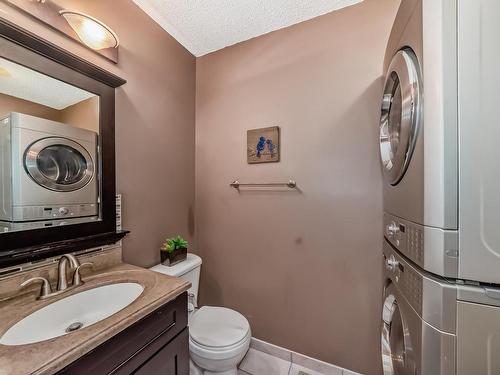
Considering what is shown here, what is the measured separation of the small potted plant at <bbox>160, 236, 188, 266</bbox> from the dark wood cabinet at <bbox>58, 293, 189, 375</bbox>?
1.64ft

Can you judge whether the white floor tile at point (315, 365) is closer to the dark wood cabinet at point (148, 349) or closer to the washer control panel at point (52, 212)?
the dark wood cabinet at point (148, 349)

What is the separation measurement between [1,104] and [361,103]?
5.87 ft

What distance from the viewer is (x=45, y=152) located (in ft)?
3.11

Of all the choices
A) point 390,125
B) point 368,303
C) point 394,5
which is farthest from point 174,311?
point 394,5

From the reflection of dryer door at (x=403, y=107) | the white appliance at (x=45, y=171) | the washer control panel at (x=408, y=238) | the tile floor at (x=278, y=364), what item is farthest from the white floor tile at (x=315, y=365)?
the white appliance at (x=45, y=171)

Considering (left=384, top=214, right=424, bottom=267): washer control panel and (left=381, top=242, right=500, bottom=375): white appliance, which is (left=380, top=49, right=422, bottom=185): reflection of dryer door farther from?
(left=381, top=242, right=500, bottom=375): white appliance

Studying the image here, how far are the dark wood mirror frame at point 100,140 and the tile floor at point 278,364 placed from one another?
1.32 meters

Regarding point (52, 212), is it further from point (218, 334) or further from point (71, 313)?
point (218, 334)

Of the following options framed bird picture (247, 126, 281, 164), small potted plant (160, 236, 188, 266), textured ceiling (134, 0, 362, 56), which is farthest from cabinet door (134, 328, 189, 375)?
textured ceiling (134, 0, 362, 56)

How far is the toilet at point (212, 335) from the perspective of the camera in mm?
1164

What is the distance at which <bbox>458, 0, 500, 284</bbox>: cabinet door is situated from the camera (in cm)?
54

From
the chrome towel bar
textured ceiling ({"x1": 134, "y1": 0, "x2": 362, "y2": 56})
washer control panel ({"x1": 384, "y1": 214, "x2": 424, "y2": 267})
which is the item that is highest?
textured ceiling ({"x1": 134, "y1": 0, "x2": 362, "y2": 56})

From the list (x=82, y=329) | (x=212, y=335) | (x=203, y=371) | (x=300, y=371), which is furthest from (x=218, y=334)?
(x=82, y=329)

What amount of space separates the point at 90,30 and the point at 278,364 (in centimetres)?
239
